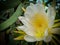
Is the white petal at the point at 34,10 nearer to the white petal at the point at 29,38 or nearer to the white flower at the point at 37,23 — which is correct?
the white flower at the point at 37,23

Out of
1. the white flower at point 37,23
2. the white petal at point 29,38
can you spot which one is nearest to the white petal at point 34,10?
the white flower at point 37,23

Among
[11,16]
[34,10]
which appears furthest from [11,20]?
[34,10]

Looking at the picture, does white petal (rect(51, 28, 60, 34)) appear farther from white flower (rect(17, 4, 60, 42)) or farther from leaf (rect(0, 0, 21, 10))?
leaf (rect(0, 0, 21, 10))

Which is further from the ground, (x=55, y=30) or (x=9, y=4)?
(x=9, y=4)

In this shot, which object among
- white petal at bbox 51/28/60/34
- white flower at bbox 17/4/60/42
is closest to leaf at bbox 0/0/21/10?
white flower at bbox 17/4/60/42

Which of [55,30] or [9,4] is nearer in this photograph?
[55,30]

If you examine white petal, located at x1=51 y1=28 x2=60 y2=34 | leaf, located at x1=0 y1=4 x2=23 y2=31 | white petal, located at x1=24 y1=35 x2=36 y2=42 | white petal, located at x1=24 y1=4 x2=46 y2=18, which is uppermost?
white petal, located at x1=24 y1=4 x2=46 y2=18

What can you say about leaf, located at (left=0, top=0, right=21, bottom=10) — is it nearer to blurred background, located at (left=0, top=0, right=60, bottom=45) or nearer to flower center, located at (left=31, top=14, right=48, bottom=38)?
blurred background, located at (left=0, top=0, right=60, bottom=45)

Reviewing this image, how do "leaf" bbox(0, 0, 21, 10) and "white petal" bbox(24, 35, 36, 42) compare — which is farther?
"leaf" bbox(0, 0, 21, 10)

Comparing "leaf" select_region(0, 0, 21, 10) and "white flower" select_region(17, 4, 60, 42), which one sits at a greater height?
"leaf" select_region(0, 0, 21, 10)

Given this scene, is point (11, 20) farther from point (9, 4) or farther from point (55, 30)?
point (55, 30)
